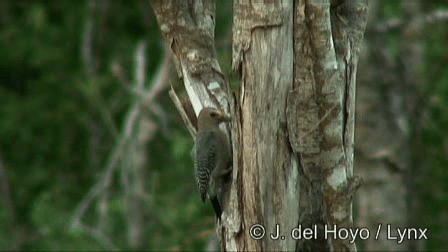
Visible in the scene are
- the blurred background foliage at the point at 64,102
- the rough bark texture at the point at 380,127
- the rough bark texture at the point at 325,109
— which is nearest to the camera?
the rough bark texture at the point at 325,109

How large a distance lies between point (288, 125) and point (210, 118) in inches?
13.5

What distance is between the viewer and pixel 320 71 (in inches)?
168

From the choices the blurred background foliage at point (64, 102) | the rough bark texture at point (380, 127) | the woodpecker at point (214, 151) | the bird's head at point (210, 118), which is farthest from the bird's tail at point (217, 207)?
the blurred background foliage at point (64, 102)

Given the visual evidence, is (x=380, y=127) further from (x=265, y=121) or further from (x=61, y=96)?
(x=61, y=96)

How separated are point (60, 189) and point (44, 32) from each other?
182 centimetres

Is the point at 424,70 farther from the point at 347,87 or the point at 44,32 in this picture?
the point at 44,32

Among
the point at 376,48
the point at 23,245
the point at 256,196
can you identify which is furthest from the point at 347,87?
the point at 23,245

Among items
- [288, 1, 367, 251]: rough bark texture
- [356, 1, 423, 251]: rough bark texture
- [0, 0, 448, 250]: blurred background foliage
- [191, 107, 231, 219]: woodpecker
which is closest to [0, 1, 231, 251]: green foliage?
[0, 0, 448, 250]: blurred background foliage

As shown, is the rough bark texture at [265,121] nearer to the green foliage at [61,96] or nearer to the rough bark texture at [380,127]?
the rough bark texture at [380,127]

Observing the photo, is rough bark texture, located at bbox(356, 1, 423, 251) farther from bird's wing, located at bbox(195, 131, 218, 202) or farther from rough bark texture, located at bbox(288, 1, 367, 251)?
→ rough bark texture, located at bbox(288, 1, 367, 251)

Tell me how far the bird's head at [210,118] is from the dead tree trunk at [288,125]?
6 centimetres

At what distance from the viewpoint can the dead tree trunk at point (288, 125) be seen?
14.1 ft

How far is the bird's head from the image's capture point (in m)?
4.44

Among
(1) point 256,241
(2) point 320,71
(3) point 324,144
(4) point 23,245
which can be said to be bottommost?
(4) point 23,245
